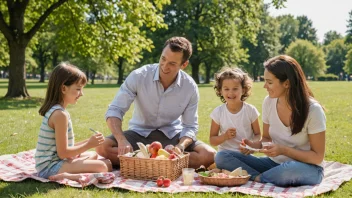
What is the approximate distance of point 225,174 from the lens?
15.7 feet

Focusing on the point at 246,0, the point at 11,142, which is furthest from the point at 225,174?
the point at 246,0

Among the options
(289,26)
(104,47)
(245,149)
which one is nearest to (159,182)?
(245,149)

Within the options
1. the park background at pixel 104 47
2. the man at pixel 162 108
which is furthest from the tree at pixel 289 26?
the man at pixel 162 108

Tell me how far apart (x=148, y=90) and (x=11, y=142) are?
3235mm

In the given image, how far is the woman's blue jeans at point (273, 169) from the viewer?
457cm

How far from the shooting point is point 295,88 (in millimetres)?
4523

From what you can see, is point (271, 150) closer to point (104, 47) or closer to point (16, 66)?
point (104, 47)

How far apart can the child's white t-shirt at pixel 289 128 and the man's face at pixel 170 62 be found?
128 cm

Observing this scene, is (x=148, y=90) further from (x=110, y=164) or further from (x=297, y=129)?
(x=297, y=129)

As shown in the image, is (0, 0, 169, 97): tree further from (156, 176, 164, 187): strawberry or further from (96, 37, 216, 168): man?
(156, 176, 164, 187): strawberry

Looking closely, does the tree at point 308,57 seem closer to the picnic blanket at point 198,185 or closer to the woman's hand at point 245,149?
the woman's hand at point 245,149

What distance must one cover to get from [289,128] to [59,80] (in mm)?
2751

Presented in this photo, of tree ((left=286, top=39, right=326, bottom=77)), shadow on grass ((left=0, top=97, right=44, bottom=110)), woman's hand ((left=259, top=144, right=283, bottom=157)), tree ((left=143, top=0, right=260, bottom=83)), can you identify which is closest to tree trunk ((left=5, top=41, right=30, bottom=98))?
shadow on grass ((left=0, top=97, right=44, bottom=110))

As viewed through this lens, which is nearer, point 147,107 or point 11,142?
point 147,107
